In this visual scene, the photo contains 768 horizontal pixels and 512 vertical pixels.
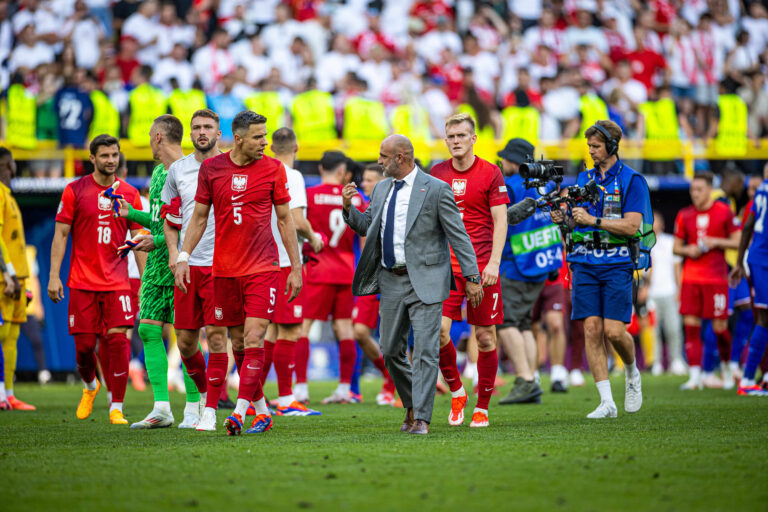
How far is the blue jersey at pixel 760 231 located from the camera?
34.9 feet

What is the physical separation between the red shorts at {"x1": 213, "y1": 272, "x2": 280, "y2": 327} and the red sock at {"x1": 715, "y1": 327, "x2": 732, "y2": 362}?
23.8ft

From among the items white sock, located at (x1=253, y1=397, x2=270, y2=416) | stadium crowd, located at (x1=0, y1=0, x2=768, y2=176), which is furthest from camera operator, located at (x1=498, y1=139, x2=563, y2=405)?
stadium crowd, located at (x1=0, y1=0, x2=768, y2=176)

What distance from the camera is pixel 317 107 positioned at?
1778cm

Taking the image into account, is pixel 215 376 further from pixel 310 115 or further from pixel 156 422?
pixel 310 115

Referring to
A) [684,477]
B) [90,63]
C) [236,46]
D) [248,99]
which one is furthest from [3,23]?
[684,477]

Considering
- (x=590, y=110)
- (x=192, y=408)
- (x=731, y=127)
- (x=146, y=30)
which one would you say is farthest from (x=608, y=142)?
(x=146, y=30)

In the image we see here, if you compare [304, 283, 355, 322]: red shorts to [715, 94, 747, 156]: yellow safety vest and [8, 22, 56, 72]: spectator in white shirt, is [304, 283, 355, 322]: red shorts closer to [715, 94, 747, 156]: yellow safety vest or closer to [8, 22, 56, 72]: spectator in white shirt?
[715, 94, 747, 156]: yellow safety vest

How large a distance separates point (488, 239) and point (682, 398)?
4.00 m

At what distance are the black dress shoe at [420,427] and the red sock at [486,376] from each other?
2.68 feet

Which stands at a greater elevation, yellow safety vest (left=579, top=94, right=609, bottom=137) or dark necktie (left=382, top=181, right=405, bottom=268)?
yellow safety vest (left=579, top=94, right=609, bottom=137)

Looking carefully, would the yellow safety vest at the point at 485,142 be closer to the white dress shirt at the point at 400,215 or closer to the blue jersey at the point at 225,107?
the blue jersey at the point at 225,107

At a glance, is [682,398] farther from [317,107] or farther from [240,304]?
[317,107]

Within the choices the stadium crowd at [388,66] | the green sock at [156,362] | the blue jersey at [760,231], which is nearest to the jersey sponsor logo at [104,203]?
the green sock at [156,362]

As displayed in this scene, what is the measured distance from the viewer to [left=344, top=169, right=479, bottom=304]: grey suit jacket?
7160 millimetres
